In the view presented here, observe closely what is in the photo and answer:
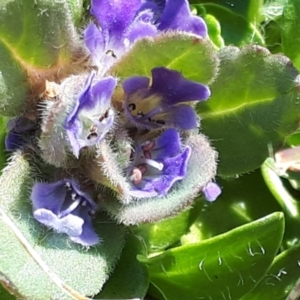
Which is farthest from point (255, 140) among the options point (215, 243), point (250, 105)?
point (215, 243)

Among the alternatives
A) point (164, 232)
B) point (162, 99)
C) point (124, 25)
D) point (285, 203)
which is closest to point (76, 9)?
point (124, 25)

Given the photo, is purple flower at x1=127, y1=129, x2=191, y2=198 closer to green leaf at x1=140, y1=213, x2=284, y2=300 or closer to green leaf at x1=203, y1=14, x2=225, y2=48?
green leaf at x1=140, y1=213, x2=284, y2=300

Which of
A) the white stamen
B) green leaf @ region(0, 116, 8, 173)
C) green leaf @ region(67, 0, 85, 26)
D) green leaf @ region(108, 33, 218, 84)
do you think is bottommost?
green leaf @ region(0, 116, 8, 173)

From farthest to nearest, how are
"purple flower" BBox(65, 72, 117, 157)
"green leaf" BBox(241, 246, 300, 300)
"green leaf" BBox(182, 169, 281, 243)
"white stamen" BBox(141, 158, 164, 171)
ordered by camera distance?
"green leaf" BBox(182, 169, 281, 243) → "green leaf" BBox(241, 246, 300, 300) → "white stamen" BBox(141, 158, 164, 171) → "purple flower" BBox(65, 72, 117, 157)

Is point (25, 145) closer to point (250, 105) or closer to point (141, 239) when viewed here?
point (141, 239)

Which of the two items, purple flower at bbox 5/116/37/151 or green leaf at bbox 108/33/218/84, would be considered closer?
green leaf at bbox 108/33/218/84

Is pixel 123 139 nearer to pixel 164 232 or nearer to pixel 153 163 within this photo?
pixel 153 163

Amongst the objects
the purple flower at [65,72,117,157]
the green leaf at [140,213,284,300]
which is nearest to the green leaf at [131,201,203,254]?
the green leaf at [140,213,284,300]

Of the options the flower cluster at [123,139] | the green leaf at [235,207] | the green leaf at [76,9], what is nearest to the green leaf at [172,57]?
the flower cluster at [123,139]
